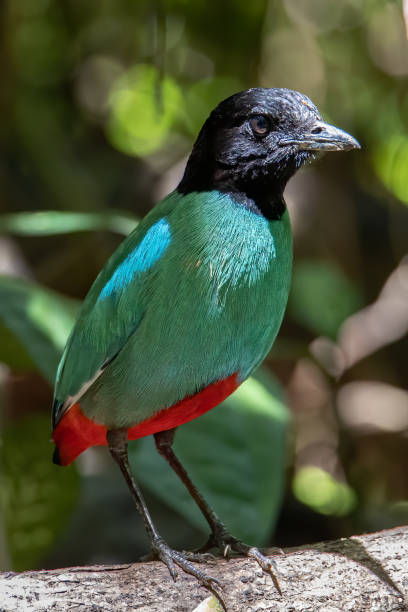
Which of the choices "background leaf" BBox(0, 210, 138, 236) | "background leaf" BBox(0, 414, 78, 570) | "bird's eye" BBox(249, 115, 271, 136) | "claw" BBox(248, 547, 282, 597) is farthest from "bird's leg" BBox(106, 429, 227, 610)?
"background leaf" BBox(0, 414, 78, 570)

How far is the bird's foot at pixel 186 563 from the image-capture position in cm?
225

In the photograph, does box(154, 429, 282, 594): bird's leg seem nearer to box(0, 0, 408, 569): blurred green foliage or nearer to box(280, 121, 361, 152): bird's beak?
box(280, 121, 361, 152): bird's beak

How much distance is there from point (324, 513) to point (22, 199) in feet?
10.9

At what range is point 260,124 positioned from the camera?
8.31 feet

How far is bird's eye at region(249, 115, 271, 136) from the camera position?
8.30 ft

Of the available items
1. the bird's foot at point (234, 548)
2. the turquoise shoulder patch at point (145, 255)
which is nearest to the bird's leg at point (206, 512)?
the bird's foot at point (234, 548)

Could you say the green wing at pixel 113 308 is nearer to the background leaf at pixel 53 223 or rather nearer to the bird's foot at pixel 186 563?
the bird's foot at pixel 186 563

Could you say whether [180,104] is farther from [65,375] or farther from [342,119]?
[65,375]

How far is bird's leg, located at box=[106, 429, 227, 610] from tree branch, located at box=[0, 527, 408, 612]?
2 cm

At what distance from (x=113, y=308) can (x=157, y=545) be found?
713mm

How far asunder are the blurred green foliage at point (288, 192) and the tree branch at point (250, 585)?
1790mm

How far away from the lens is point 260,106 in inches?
99.2

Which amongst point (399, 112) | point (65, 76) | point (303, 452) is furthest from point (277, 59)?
point (303, 452)

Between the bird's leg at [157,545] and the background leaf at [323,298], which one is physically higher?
the background leaf at [323,298]
